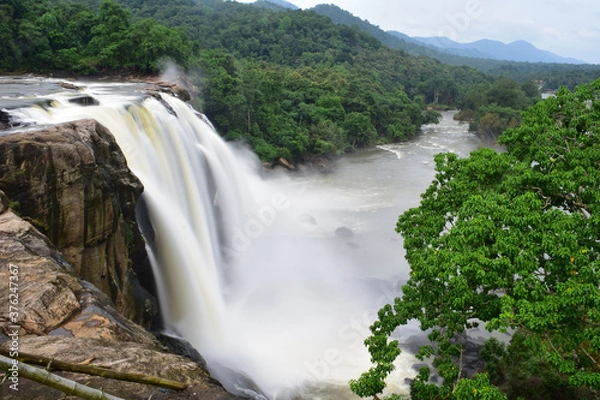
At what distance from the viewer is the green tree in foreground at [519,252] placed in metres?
6.32

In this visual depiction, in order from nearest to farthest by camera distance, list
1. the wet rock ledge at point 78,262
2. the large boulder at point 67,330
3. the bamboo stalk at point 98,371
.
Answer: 1. the bamboo stalk at point 98,371
2. the large boulder at point 67,330
3. the wet rock ledge at point 78,262

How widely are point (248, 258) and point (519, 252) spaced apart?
13651 mm

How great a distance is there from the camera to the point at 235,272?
17.5 meters

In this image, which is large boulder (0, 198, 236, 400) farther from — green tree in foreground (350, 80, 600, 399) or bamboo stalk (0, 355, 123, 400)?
green tree in foreground (350, 80, 600, 399)

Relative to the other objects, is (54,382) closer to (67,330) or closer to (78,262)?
(67,330)

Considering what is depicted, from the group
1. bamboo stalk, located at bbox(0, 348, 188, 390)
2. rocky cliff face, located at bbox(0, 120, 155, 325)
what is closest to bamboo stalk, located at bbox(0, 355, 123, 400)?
bamboo stalk, located at bbox(0, 348, 188, 390)

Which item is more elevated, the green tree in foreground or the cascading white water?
the green tree in foreground

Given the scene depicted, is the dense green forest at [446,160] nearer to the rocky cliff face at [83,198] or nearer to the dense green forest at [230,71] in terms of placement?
the dense green forest at [230,71]

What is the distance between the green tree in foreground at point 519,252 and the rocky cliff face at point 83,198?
5.89 m

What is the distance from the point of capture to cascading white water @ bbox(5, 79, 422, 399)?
12.1 metres

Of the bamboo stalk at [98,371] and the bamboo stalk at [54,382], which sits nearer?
the bamboo stalk at [54,382]

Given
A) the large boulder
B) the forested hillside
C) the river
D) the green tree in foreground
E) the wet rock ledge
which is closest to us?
the large boulder

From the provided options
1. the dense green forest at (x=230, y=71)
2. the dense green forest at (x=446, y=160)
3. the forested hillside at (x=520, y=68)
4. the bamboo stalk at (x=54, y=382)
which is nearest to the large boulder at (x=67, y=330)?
the bamboo stalk at (x=54, y=382)

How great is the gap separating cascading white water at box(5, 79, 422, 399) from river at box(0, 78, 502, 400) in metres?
0.04
